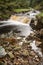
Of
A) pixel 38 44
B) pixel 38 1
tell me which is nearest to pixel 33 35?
pixel 38 44

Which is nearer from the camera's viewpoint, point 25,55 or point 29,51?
point 25,55

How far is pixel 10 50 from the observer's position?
1096cm

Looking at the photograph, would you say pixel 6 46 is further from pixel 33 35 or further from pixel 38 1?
pixel 38 1

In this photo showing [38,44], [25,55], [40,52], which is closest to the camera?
[25,55]

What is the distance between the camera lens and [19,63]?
9.69 metres

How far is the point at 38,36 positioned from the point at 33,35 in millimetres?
474

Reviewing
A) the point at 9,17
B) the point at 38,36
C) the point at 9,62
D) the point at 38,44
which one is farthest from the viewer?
the point at 9,17

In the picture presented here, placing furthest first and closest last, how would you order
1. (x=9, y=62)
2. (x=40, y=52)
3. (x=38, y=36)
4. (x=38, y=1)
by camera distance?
1. (x=38, y=1)
2. (x=38, y=36)
3. (x=40, y=52)
4. (x=9, y=62)

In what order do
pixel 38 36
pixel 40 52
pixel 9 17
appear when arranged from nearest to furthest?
pixel 40 52
pixel 38 36
pixel 9 17

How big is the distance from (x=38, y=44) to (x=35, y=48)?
839mm

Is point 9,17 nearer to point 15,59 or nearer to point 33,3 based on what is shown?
point 15,59

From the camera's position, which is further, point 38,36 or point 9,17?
point 9,17

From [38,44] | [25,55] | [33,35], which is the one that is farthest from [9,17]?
[25,55]

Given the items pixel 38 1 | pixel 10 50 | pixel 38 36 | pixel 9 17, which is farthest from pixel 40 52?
pixel 38 1
